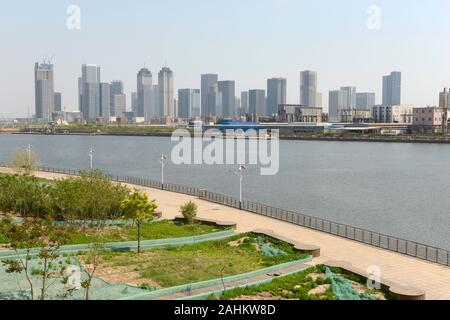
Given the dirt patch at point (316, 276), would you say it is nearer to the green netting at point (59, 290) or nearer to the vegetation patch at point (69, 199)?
the green netting at point (59, 290)

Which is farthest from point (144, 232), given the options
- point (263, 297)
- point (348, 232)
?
point (348, 232)

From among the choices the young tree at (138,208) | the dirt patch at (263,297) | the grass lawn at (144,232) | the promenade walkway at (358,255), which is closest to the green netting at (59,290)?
the dirt patch at (263,297)

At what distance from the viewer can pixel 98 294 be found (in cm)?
1388

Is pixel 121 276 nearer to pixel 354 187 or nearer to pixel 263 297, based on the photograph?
pixel 263 297

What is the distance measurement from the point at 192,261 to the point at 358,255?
6841 mm

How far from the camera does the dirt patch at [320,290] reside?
47.5 feet

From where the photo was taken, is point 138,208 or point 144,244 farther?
point 138,208

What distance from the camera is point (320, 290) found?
1481 centimetres

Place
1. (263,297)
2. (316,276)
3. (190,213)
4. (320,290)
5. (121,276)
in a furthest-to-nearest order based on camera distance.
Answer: (190,213), (316,276), (121,276), (320,290), (263,297)

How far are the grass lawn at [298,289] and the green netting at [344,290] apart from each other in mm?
143

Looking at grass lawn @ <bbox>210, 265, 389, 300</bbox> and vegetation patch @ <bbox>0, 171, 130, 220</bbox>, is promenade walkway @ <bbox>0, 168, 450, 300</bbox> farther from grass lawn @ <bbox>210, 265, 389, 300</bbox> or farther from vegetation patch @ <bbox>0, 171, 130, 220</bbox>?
vegetation patch @ <bbox>0, 171, 130, 220</bbox>

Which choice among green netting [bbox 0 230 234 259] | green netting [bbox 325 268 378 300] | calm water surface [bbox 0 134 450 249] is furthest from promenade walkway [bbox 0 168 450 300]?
calm water surface [bbox 0 134 450 249]

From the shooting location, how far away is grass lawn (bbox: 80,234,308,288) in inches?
613
